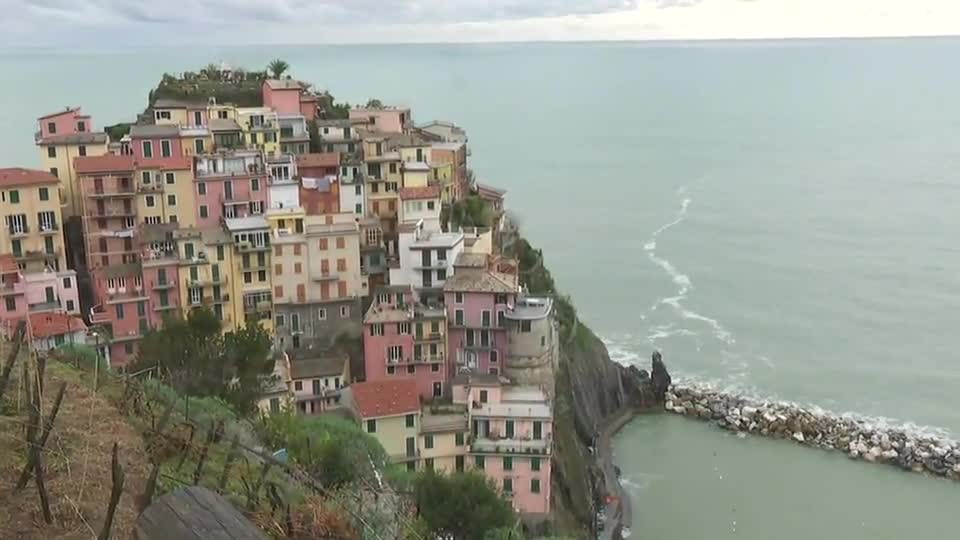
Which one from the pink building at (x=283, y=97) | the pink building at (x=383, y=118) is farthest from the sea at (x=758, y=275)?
the pink building at (x=283, y=97)

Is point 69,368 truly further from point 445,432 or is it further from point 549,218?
point 549,218

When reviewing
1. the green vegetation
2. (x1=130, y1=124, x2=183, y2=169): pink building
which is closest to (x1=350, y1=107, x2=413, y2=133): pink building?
(x1=130, y1=124, x2=183, y2=169): pink building

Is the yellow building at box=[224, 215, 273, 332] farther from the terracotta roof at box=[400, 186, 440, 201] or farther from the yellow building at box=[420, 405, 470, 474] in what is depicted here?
the yellow building at box=[420, 405, 470, 474]

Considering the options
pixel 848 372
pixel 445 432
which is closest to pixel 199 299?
pixel 445 432

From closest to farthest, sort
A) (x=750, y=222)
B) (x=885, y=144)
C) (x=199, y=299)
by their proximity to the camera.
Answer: (x=199, y=299), (x=750, y=222), (x=885, y=144)

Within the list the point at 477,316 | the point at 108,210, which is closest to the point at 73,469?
the point at 477,316

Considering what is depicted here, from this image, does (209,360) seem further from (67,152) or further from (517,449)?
(67,152)

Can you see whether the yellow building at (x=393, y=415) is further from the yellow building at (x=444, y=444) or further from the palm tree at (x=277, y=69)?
the palm tree at (x=277, y=69)
